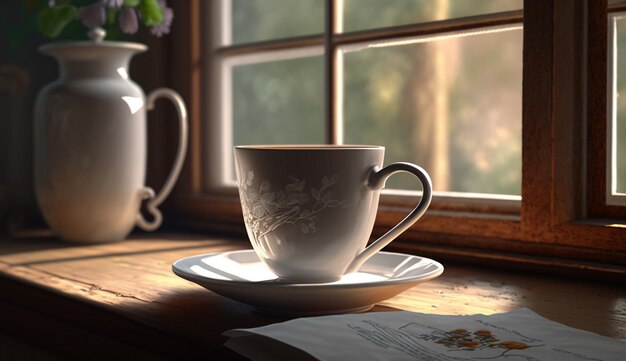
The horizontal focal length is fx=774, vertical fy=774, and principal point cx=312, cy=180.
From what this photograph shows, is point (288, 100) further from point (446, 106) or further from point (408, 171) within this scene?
point (408, 171)

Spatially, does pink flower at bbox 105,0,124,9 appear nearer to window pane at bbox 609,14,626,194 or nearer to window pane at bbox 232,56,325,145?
window pane at bbox 609,14,626,194

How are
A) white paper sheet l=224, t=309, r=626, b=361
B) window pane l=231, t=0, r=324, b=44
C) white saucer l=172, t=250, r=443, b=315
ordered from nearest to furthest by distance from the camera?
1. white paper sheet l=224, t=309, r=626, b=361
2. white saucer l=172, t=250, r=443, b=315
3. window pane l=231, t=0, r=324, b=44

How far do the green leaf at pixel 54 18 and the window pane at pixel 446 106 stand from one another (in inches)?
123

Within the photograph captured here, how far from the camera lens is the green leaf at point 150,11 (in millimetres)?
1255

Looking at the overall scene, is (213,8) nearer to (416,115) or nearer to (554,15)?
(554,15)

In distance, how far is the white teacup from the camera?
2.32 feet

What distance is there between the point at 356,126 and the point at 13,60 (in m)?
3.95

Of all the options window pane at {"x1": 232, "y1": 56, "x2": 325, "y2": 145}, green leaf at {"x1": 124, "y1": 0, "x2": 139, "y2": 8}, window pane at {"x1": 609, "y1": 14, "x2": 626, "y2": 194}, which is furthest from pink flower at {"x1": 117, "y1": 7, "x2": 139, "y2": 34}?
window pane at {"x1": 232, "y1": 56, "x2": 325, "y2": 145}

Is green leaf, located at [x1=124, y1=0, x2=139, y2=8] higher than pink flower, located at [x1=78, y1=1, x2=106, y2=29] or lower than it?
higher

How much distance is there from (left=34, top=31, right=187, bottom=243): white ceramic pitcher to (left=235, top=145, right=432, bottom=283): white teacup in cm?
51

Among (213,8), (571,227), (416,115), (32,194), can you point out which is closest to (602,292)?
(571,227)

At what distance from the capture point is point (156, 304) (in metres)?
0.78

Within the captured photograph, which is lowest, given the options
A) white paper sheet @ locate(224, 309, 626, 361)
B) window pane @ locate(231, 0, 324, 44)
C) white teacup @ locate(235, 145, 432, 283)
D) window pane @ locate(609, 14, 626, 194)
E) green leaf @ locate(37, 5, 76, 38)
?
white paper sheet @ locate(224, 309, 626, 361)

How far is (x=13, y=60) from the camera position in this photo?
1391mm
